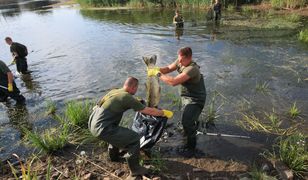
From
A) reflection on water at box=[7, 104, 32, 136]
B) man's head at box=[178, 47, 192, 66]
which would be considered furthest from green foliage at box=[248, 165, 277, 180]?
reflection on water at box=[7, 104, 32, 136]

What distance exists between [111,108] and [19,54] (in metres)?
7.93

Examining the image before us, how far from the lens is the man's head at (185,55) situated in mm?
5496

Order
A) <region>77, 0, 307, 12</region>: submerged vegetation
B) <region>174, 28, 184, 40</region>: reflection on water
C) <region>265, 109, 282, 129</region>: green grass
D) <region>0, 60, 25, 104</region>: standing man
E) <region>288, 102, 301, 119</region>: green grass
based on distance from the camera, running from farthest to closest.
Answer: <region>77, 0, 307, 12</region>: submerged vegetation, <region>174, 28, 184, 40</region>: reflection on water, <region>0, 60, 25, 104</region>: standing man, <region>288, 102, 301, 119</region>: green grass, <region>265, 109, 282, 129</region>: green grass

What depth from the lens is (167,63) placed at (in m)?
12.0

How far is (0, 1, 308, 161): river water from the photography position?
754cm

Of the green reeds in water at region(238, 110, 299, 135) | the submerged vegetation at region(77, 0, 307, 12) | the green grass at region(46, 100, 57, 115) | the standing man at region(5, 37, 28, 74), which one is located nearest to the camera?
the green reeds in water at region(238, 110, 299, 135)

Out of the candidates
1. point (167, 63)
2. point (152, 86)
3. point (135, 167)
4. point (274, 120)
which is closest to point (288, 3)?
point (167, 63)

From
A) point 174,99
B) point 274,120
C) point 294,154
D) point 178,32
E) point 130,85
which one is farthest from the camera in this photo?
point 178,32

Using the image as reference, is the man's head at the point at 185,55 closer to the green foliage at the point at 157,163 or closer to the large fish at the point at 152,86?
the large fish at the point at 152,86

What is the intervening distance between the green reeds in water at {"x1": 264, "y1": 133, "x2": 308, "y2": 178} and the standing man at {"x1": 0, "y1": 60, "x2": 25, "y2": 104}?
6.88m

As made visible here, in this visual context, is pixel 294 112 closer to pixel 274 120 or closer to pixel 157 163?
pixel 274 120

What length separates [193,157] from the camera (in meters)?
5.72

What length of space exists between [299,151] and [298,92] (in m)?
3.84

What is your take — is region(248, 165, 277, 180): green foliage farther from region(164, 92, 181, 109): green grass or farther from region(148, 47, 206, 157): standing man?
region(164, 92, 181, 109): green grass
